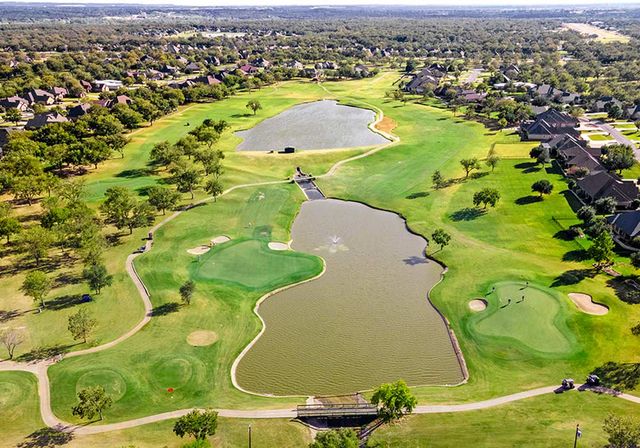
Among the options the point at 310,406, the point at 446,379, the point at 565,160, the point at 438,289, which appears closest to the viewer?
the point at 310,406

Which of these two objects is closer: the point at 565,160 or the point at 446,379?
the point at 446,379

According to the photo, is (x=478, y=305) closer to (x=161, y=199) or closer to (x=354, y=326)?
(x=354, y=326)

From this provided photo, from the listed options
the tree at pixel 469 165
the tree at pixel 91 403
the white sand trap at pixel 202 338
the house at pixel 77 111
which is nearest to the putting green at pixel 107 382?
the tree at pixel 91 403

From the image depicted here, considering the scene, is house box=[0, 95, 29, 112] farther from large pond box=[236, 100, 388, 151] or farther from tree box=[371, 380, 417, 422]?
tree box=[371, 380, 417, 422]

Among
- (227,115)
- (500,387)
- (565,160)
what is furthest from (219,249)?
(227,115)

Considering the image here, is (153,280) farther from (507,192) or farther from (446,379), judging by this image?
(507,192)

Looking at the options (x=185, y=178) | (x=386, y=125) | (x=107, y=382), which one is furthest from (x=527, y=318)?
(x=386, y=125)
